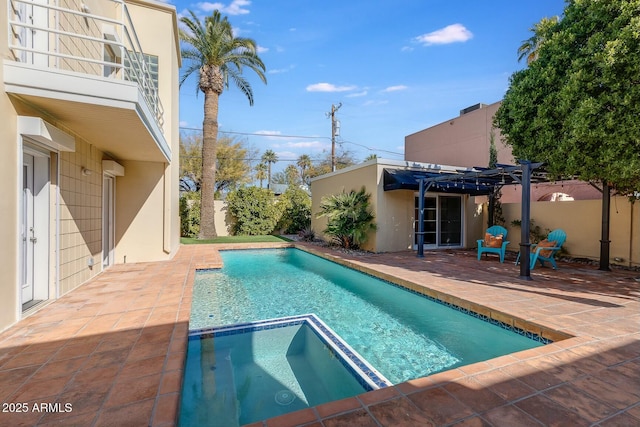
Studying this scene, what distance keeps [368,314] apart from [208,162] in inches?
562

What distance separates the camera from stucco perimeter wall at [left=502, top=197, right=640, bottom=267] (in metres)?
9.74

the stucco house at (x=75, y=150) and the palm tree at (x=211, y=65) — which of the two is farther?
the palm tree at (x=211, y=65)

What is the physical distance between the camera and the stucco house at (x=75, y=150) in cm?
444

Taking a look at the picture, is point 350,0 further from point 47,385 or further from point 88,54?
point 47,385

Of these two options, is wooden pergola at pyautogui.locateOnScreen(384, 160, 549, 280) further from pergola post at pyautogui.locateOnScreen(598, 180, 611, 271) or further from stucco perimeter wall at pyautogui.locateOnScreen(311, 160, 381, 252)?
pergola post at pyautogui.locateOnScreen(598, 180, 611, 271)

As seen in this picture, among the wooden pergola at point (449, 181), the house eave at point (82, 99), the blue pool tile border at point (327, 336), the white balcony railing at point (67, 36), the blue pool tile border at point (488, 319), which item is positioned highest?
the white balcony railing at point (67, 36)

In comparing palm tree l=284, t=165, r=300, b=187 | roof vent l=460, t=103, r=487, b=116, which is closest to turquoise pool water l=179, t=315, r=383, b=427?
roof vent l=460, t=103, r=487, b=116

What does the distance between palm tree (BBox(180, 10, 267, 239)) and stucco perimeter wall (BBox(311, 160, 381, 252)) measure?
6144 mm

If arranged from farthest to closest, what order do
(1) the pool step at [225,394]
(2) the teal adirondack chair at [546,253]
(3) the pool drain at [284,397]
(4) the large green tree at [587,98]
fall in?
(2) the teal adirondack chair at [546,253] < (4) the large green tree at [587,98] < (3) the pool drain at [284,397] < (1) the pool step at [225,394]

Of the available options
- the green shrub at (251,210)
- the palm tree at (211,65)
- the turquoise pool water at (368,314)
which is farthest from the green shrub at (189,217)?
the turquoise pool water at (368,314)

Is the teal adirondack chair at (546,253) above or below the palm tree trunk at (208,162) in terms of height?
below

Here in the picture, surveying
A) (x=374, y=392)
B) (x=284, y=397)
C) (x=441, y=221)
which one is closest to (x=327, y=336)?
(x=284, y=397)

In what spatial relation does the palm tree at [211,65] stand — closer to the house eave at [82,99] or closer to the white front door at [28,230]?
the house eave at [82,99]

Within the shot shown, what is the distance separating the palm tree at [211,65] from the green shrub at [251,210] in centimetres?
229
